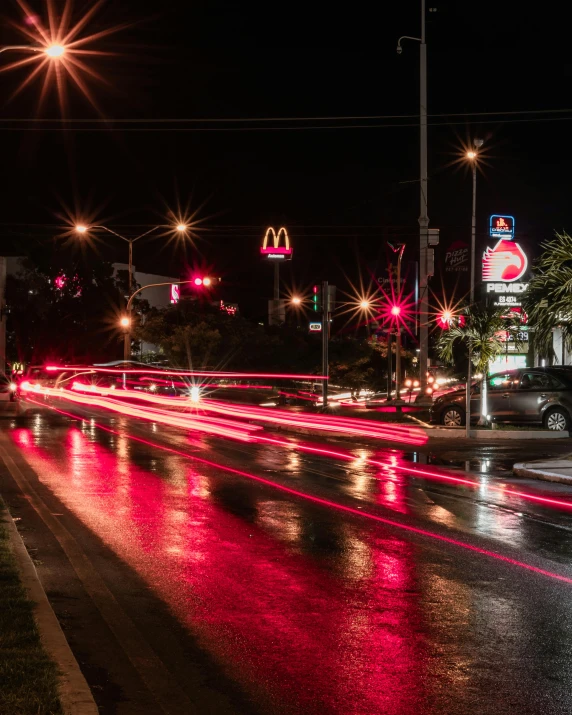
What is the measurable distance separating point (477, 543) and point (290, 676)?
17.3 feet

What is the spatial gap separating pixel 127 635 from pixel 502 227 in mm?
25068

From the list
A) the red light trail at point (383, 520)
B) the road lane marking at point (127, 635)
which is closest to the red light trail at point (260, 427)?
the red light trail at point (383, 520)

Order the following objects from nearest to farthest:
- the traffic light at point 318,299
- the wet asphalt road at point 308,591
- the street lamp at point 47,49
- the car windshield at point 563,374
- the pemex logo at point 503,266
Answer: the wet asphalt road at point 308,591
the street lamp at point 47,49
the car windshield at point 563,374
the pemex logo at point 503,266
the traffic light at point 318,299

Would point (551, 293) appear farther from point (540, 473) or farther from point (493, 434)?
point (493, 434)

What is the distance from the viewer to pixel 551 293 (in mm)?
18828

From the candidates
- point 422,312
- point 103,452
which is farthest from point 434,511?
point 422,312

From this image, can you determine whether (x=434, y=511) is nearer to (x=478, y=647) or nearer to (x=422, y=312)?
(x=478, y=647)

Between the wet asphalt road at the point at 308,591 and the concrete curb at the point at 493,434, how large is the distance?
9006mm

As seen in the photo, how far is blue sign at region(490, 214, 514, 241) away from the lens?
Result: 96.6ft

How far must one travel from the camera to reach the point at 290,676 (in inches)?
240

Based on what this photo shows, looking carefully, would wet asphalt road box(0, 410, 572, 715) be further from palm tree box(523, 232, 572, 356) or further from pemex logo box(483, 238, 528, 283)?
pemex logo box(483, 238, 528, 283)

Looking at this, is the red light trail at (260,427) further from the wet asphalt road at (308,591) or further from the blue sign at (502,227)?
the blue sign at (502,227)

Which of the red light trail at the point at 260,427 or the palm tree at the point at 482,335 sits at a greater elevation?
the palm tree at the point at 482,335

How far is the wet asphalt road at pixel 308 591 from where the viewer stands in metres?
5.89
